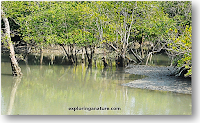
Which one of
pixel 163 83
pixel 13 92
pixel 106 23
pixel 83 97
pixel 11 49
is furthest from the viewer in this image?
pixel 106 23

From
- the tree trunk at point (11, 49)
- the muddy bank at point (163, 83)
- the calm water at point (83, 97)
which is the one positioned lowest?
the calm water at point (83, 97)

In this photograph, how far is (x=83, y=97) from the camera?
11.2 metres

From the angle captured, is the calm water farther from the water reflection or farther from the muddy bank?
the muddy bank

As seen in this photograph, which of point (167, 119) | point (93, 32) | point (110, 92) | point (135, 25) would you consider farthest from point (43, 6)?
point (167, 119)

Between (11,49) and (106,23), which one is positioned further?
(106,23)

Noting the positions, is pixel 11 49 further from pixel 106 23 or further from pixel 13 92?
Result: pixel 106 23

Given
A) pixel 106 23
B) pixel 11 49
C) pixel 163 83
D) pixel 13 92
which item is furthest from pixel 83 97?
pixel 106 23

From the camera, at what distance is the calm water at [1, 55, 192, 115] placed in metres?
9.28

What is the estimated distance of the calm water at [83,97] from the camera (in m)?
9.28

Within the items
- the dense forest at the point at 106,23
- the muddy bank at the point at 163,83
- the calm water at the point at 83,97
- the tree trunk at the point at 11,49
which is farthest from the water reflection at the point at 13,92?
the muddy bank at the point at 163,83

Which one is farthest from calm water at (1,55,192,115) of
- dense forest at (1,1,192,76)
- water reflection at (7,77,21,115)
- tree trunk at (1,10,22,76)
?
dense forest at (1,1,192,76)

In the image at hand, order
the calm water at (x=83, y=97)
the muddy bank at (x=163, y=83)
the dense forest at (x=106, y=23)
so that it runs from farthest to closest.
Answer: the dense forest at (x=106, y=23), the muddy bank at (x=163, y=83), the calm water at (x=83, y=97)

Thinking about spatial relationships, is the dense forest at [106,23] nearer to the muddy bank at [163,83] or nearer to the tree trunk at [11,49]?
the muddy bank at [163,83]

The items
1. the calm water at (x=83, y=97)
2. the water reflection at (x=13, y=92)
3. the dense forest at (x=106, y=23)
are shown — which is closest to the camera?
the calm water at (x=83, y=97)
